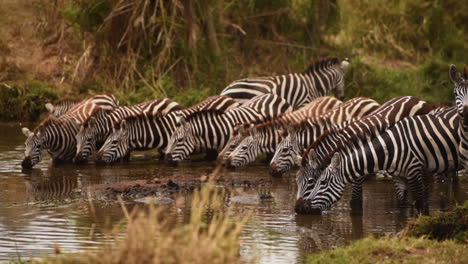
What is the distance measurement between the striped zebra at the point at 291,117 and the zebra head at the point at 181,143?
2.58 ft

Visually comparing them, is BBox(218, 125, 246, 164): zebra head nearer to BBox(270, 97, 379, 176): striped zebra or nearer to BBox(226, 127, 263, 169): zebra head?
BBox(226, 127, 263, 169): zebra head

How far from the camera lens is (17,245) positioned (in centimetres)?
964

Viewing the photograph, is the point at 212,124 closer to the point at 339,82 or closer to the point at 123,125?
the point at 123,125

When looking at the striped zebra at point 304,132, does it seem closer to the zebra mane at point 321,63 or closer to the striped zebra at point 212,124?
A: the striped zebra at point 212,124

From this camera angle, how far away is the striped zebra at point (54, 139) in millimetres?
16188

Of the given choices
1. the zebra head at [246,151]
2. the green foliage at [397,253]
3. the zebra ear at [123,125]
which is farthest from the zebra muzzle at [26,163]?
the green foliage at [397,253]

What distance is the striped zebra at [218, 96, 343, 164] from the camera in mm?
15805

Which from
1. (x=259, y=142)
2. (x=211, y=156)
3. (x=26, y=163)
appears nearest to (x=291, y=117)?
(x=259, y=142)

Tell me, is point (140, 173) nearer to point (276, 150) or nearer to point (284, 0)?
point (276, 150)

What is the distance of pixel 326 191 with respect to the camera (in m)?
11.4

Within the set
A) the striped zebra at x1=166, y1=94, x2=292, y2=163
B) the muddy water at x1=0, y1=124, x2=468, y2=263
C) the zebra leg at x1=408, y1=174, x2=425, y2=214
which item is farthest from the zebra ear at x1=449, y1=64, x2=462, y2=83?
the striped zebra at x1=166, y1=94, x2=292, y2=163

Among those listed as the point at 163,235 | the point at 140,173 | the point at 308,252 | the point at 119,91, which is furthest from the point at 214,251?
the point at 119,91

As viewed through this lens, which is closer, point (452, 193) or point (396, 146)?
point (396, 146)

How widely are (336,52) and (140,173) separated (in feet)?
34.6
